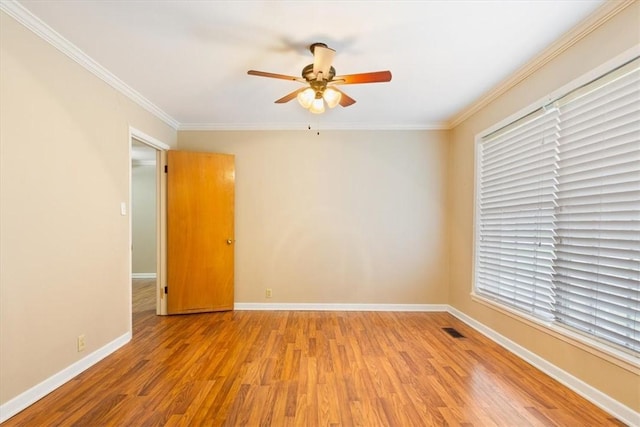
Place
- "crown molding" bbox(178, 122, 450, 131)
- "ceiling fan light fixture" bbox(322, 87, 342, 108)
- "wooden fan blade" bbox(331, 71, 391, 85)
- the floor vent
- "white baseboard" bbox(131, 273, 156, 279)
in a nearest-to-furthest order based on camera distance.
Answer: "wooden fan blade" bbox(331, 71, 391, 85)
"ceiling fan light fixture" bbox(322, 87, 342, 108)
the floor vent
"crown molding" bbox(178, 122, 450, 131)
"white baseboard" bbox(131, 273, 156, 279)

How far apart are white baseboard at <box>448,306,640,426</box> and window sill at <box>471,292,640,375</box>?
0.24m

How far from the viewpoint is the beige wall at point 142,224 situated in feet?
20.3

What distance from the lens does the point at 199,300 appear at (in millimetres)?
3760

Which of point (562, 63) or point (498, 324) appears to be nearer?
point (562, 63)

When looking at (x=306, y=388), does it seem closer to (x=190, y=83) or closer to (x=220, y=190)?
(x=220, y=190)

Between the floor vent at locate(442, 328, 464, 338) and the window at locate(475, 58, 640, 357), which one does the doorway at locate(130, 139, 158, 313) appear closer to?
the floor vent at locate(442, 328, 464, 338)

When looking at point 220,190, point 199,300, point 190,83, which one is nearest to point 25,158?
point 190,83

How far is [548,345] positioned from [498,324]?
624mm

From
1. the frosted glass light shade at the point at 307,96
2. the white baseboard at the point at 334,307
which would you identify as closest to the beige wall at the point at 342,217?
the white baseboard at the point at 334,307

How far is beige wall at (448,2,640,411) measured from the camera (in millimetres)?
1751

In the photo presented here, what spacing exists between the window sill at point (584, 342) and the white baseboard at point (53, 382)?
12.3ft

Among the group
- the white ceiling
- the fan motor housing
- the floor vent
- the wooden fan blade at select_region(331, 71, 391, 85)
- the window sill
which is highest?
the white ceiling

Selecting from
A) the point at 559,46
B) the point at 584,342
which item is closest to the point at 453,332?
the point at 584,342

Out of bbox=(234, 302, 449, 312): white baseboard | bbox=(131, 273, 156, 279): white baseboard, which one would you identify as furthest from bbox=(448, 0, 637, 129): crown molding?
bbox=(131, 273, 156, 279): white baseboard
